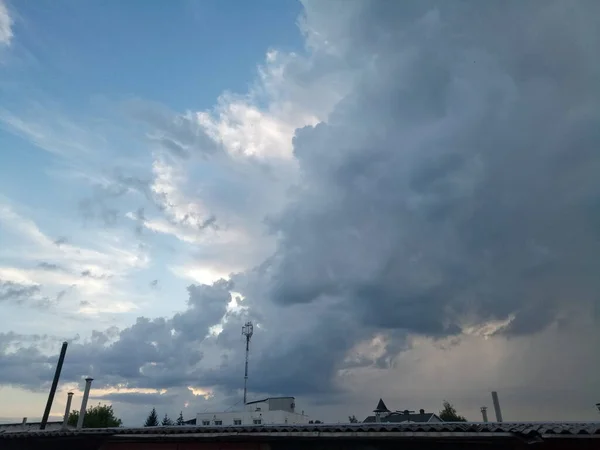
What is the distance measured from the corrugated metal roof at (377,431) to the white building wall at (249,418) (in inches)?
1489

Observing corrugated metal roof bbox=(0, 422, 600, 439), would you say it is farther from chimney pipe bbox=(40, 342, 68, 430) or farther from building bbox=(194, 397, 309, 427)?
building bbox=(194, 397, 309, 427)

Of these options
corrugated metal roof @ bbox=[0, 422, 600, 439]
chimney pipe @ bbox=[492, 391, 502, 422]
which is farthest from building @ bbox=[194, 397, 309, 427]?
corrugated metal roof @ bbox=[0, 422, 600, 439]

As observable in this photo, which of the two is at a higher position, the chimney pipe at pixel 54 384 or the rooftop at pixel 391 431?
the chimney pipe at pixel 54 384

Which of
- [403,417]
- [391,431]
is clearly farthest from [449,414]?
[391,431]

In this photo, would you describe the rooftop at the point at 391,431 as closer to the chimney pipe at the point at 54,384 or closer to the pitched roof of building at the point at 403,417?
the chimney pipe at the point at 54,384

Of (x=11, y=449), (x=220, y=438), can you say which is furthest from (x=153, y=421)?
(x=220, y=438)

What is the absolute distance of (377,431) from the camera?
39.1 ft

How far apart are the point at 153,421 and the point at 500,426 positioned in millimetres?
83432

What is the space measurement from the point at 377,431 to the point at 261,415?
1741 inches

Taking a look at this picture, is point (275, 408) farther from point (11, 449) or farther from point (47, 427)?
point (11, 449)

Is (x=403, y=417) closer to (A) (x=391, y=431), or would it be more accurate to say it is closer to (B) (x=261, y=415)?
(B) (x=261, y=415)

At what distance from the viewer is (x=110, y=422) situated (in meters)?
67.2

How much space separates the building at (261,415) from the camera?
171 feet

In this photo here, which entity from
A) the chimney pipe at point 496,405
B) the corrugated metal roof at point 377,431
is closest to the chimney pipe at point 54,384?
the corrugated metal roof at point 377,431
